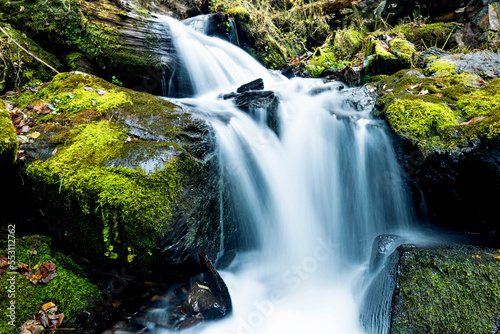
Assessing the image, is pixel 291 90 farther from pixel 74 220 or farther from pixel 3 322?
pixel 3 322

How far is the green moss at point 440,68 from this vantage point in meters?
5.10

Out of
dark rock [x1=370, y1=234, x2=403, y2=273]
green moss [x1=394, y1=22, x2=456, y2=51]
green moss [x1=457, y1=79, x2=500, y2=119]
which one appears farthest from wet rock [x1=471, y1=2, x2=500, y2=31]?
dark rock [x1=370, y1=234, x2=403, y2=273]

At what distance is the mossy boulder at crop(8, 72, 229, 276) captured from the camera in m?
2.46

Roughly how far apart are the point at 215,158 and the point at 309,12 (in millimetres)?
11477

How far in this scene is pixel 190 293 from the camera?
9.19 ft

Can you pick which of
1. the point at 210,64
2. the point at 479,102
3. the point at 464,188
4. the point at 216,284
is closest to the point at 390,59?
the point at 479,102

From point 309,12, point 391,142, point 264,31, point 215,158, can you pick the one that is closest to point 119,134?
point 215,158

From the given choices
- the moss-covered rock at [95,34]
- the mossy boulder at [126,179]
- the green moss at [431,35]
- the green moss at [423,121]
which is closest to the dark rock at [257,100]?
the mossy boulder at [126,179]

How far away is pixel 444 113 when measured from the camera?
3561 mm

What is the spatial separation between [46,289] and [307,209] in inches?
144

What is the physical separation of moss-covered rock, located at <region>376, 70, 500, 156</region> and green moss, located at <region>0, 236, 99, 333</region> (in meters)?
4.74

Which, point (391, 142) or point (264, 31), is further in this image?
point (264, 31)

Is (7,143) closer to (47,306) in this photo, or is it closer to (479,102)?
(47,306)

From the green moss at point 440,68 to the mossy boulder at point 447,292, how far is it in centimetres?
414
